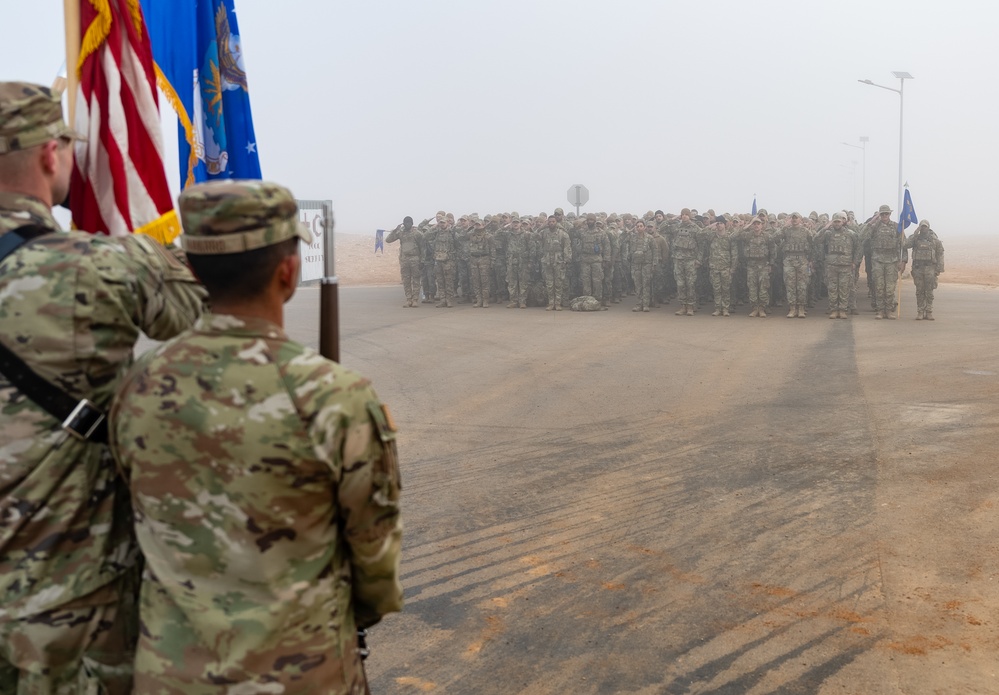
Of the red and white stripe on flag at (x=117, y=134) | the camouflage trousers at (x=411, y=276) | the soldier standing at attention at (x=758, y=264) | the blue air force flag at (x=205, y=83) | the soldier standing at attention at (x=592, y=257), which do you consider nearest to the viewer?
the red and white stripe on flag at (x=117, y=134)

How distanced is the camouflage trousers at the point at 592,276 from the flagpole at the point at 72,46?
17.6m

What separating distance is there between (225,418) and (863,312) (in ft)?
62.5

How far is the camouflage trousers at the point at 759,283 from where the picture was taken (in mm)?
18625

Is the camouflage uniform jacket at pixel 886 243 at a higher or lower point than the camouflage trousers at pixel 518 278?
higher

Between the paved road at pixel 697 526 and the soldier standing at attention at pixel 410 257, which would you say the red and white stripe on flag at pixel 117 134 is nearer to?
the paved road at pixel 697 526

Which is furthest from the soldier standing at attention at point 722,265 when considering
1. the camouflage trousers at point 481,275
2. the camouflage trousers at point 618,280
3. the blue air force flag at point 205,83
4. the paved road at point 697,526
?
the blue air force flag at point 205,83

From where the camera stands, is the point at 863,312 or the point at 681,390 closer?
the point at 681,390

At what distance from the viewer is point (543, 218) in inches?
911

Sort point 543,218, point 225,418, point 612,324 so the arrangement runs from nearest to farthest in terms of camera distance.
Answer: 1. point 225,418
2. point 612,324
3. point 543,218

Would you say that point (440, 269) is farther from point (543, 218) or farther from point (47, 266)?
point (47, 266)

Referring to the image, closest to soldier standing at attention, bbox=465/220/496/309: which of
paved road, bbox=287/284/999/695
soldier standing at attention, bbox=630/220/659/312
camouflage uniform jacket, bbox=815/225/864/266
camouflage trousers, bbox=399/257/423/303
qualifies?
camouflage trousers, bbox=399/257/423/303

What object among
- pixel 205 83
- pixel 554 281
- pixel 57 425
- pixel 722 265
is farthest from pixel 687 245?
pixel 57 425

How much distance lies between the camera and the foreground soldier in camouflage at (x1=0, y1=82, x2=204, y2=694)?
2.37 meters

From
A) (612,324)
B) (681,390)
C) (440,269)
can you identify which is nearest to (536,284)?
(440,269)
